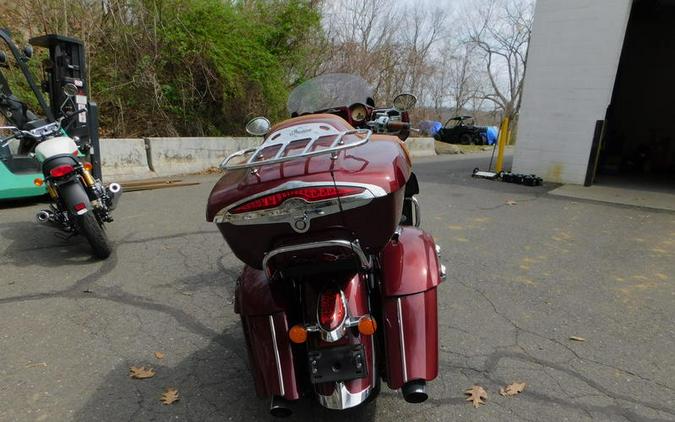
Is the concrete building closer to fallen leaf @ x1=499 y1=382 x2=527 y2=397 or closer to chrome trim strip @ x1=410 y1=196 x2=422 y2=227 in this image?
chrome trim strip @ x1=410 y1=196 x2=422 y2=227

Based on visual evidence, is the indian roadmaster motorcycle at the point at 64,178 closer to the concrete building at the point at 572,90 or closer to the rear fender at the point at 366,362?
the rear fender at the point at 366,362

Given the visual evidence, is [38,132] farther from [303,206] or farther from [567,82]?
[567,82]

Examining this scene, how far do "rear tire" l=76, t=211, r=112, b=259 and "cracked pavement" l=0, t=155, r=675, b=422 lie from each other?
0.49 ft

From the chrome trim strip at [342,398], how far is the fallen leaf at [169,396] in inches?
41.1

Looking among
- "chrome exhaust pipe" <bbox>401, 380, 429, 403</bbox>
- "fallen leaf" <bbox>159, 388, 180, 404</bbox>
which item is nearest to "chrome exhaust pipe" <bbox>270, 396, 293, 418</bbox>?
"chrome exhaust pipe" <bbox>401, 380, 429, 403</bbox>

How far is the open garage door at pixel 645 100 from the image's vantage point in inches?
544

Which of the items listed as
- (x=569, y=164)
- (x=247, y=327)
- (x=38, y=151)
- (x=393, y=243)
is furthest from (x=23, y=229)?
(x=569, y=164)

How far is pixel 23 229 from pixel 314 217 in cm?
519

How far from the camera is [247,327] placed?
2.08 metres

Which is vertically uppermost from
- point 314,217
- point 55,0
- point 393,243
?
point 55,0

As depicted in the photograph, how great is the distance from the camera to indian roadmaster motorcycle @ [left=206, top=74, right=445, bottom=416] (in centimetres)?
163

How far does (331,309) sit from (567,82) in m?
9.67

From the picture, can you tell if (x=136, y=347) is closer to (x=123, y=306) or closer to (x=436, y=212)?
(x=123, y=306)

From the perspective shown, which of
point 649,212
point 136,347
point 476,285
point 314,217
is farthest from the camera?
point 649,212
